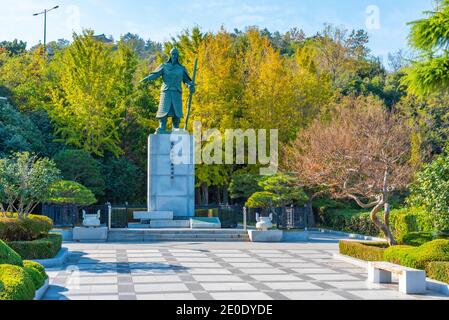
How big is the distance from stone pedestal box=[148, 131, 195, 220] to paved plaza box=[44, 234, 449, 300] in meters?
6.56

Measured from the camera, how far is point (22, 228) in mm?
15773

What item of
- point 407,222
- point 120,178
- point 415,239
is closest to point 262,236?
point 407,222

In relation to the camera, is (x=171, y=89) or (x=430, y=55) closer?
(x=430, y=55)

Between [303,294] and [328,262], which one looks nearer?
[303,294]

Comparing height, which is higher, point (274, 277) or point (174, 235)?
point (174, 235)

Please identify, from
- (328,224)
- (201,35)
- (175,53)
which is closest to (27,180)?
(175,53)

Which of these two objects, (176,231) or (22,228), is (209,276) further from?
(176,231)

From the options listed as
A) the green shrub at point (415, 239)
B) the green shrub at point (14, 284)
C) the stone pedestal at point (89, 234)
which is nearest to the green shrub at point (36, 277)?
the green shrub at point (14, 284)

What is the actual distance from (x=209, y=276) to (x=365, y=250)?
482 centimetres

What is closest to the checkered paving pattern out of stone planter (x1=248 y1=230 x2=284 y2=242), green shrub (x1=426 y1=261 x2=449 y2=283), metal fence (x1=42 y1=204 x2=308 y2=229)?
green shrub (x1=426 y1=261 x2=449 y2=283)

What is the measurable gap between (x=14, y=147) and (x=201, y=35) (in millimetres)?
16989

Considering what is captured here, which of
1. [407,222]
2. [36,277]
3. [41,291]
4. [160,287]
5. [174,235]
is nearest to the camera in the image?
[36,277]

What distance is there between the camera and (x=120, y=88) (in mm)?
36562

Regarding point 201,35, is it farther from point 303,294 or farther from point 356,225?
point 303,294
